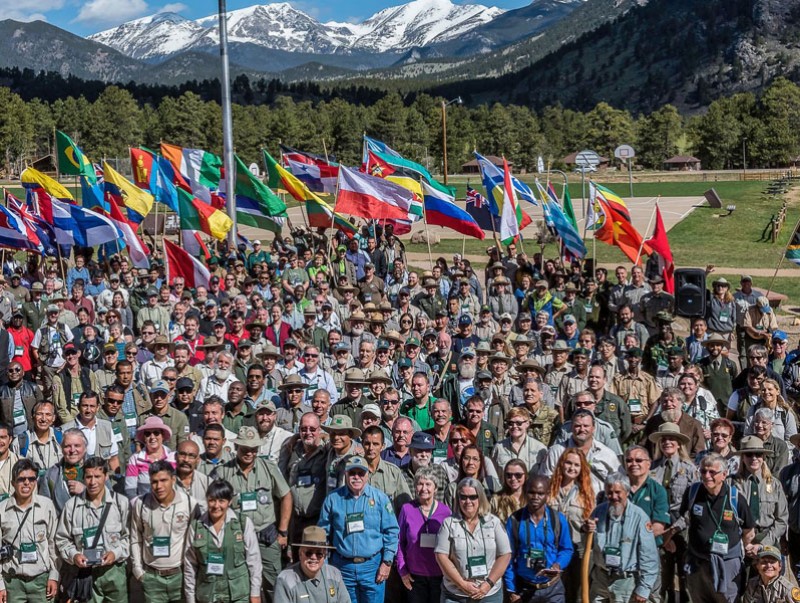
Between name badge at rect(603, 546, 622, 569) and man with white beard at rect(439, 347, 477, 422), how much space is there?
355cm

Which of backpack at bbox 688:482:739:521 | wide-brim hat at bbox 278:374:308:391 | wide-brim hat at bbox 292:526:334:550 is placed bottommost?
backpack at bbox 688:482:739:521

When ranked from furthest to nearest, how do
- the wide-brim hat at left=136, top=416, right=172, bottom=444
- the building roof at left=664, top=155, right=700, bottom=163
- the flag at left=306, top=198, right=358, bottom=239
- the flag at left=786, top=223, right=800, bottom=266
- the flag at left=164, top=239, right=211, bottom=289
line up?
the building roof at left=664, top=155, right=700, bottom=163 → the flag at left=306, top=198, right=358, bottom=239 → the flag at left=164, top=239, right=211, bottom=289 → the flag at left=786, top=223, right=800, bottom=266 → the wide-brim hat at left=136, top=416, right=172, bottom=444

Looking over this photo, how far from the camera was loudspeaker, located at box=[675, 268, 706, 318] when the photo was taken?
15.3 meters

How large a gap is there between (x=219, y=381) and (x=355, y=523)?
3880 millimetres

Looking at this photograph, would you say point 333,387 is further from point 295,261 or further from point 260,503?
point 295,261

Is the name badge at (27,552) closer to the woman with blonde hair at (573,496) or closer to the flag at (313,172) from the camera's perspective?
the woman with blonde hair at (573,496)

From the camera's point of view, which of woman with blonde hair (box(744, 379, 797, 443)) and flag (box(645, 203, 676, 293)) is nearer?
woman with blonde hair (box(744, 379, 797, 443))

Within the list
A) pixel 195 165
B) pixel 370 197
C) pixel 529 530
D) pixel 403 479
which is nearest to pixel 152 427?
pixel 403 479

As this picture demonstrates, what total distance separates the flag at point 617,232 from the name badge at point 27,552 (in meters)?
12.2

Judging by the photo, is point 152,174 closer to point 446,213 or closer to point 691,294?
point 446,213

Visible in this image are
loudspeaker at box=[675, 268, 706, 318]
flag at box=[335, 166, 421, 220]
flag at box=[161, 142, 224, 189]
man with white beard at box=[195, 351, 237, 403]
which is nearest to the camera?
man with white beard at box=[195, 351, 237, 403]

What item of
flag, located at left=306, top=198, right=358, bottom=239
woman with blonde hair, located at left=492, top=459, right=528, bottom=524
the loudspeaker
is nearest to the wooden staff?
woman with blonde hair, located at left=492, top=459, right=528, bottom=524

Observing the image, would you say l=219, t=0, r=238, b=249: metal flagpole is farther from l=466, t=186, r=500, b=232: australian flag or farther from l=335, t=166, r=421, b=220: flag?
l=466, t=186, r=500, b=232: australian flag

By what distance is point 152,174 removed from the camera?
65.9 ft
